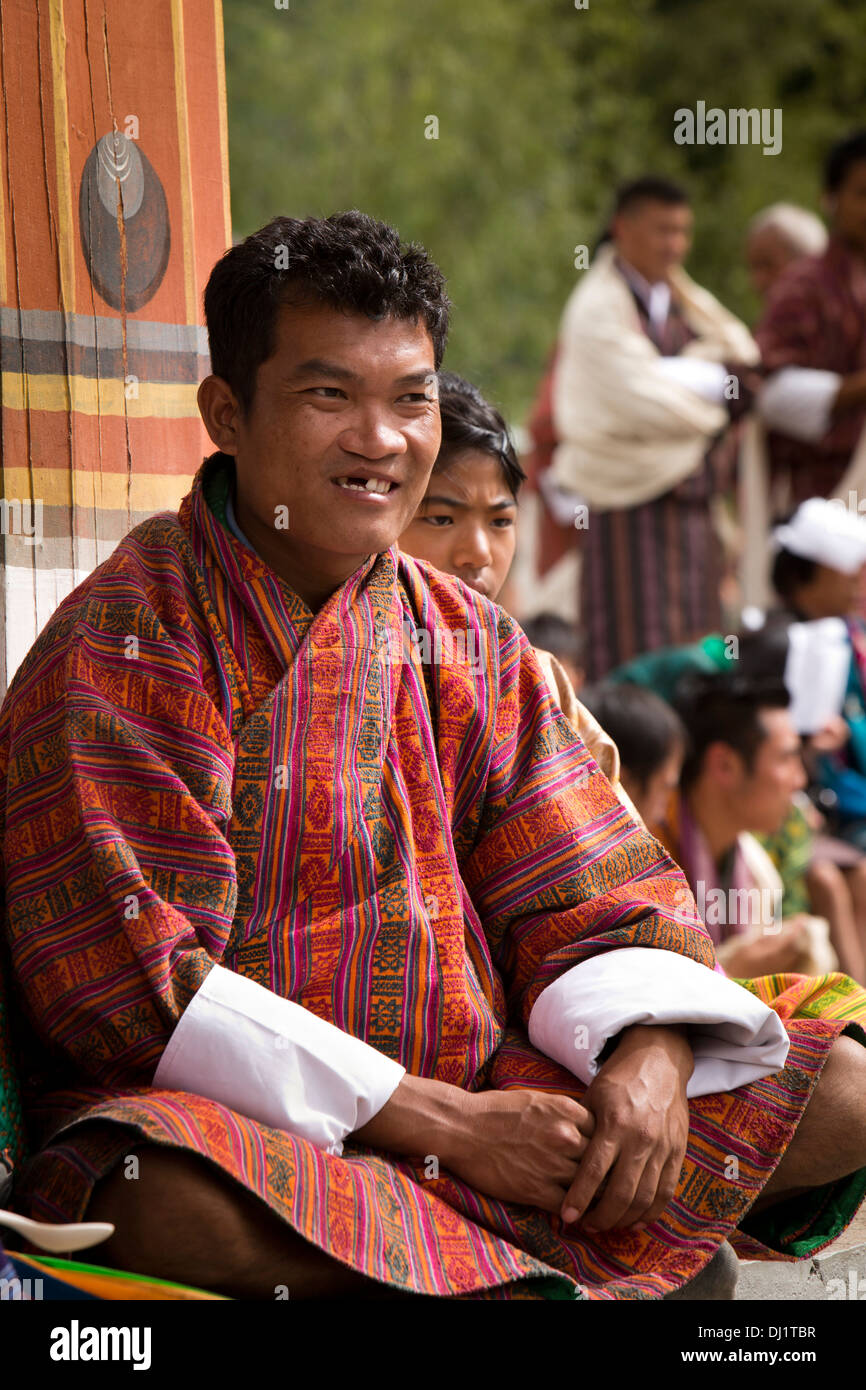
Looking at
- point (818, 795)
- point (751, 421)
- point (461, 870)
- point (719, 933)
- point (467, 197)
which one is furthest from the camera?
point (467, 197)

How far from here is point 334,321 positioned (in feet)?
8.33

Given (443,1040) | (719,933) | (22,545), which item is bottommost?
(719,933)

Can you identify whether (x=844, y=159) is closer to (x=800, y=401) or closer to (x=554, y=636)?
(x=800, y=401)

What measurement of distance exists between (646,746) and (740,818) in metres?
0.61

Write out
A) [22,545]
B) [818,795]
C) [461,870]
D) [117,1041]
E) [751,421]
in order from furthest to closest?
1. [751,421]
2. [818,795]
3. [22,545]
4. [461,870]
5. [117,1041]

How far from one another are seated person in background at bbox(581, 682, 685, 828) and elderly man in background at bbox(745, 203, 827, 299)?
12.7ft

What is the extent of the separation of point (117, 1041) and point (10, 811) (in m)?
0.38

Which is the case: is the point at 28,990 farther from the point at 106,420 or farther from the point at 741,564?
the point at 741,564

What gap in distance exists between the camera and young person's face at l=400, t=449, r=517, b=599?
132 inches

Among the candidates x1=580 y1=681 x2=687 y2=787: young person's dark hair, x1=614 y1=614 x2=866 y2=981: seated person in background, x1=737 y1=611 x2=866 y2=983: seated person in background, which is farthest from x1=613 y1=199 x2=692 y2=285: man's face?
x1=580 y1=681 x2=687 y2=787: young person's dark hair

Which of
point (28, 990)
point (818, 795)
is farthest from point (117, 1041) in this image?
point (818, 795)

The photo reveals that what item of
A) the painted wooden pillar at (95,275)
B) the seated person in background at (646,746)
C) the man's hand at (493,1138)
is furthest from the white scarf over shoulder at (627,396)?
the man's hand at (493,1138)

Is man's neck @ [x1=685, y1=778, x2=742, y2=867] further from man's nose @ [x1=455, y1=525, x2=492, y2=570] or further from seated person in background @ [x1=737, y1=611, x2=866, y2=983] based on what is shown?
man's nose @ [x1=455, y1=525, x2=492, y2=570]

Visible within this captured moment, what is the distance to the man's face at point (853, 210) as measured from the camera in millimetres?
6734
